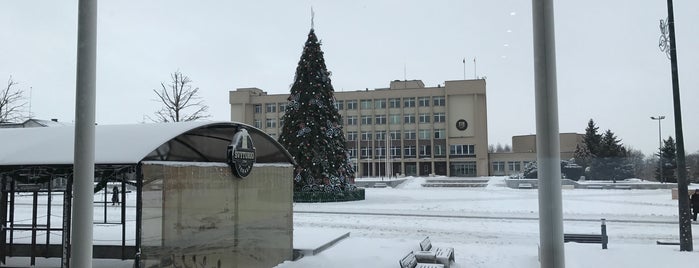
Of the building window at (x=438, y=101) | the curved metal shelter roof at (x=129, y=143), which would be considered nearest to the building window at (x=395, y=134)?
the building window at (x=438, y=101)

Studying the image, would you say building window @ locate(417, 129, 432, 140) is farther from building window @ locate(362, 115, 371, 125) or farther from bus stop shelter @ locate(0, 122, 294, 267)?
bus stop shelter @ locate(0, 122, 294, 267)

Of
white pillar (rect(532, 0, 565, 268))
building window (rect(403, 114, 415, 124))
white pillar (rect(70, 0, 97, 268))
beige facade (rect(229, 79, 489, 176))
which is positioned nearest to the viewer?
white pillar (rect(532, 0, 565, 268))

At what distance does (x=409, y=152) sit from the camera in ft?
303

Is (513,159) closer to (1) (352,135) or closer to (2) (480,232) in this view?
(1) (352,135)

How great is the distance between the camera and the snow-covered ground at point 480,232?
11789mm

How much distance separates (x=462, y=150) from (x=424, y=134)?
7.01 meters

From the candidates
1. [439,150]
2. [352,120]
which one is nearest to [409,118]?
[439,150]

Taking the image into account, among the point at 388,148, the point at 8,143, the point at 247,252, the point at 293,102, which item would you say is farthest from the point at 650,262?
the point at 388,148

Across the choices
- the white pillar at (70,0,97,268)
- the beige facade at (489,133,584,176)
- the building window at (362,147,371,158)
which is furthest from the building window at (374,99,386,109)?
the white pillar at (70,0,97,268)

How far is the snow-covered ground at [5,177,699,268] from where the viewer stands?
11789mm

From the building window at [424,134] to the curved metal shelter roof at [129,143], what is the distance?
3257 inches

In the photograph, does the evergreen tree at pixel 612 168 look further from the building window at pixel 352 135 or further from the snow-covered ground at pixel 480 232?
the building window at pixel 352 135

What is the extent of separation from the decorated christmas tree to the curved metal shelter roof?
2245 centimetres

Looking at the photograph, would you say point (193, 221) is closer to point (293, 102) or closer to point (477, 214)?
point (477, 214)
